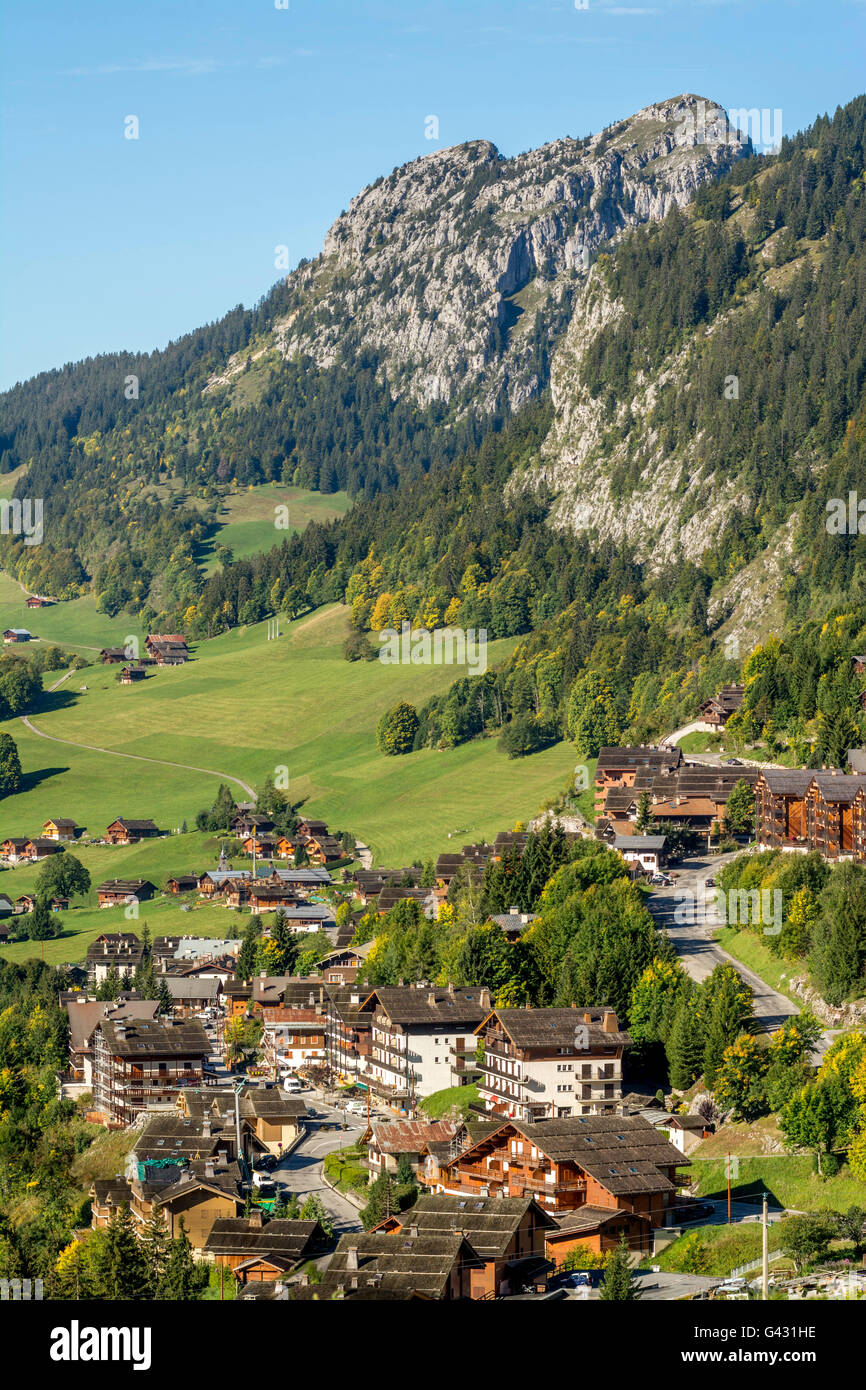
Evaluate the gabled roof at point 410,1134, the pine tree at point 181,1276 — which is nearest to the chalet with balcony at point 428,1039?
the gabled roof at point 410,1134

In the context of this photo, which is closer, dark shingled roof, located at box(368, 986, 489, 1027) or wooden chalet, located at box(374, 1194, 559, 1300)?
wooden chalet, located at box(374, 1194, 559, 1300)

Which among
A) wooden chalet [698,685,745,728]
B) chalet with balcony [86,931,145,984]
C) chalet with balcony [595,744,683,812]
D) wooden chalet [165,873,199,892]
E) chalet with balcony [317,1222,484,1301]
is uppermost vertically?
wooden chalet [698,685,745,728]

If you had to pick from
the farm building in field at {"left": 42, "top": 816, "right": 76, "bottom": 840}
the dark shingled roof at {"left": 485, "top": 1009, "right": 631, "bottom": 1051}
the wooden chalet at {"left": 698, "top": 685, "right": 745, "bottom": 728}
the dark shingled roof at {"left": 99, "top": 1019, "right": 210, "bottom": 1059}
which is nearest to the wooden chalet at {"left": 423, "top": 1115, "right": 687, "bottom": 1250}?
the dark shingled roof at {"left": 485, "top": 1009, "right": 631, "bottom": 1051}

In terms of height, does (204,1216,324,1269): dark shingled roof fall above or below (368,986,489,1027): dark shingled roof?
below

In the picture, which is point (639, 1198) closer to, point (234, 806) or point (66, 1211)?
point (66, 1211)

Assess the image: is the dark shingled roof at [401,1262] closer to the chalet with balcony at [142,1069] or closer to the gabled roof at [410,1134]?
the gabled roof at [410,1134]

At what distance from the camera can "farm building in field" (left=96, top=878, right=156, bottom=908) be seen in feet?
518

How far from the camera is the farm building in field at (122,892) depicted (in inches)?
6216

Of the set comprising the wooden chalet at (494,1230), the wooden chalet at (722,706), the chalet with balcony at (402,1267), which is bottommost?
the wooden chalet at (494,1230)

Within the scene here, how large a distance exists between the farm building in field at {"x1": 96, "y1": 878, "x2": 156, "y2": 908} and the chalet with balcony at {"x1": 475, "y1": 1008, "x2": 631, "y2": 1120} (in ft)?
278

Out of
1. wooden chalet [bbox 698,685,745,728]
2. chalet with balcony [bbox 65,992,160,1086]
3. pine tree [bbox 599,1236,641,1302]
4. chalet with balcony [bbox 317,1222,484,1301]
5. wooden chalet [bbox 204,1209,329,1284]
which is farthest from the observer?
wooden chalet [bbox 698,685,745,728]

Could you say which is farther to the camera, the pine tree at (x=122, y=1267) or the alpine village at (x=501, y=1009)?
the alpine village at (x=501, y=1009)

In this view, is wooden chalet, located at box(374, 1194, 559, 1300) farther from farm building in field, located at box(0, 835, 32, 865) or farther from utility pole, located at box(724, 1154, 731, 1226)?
farm building in field, located at box(0, 835, 32, 865)

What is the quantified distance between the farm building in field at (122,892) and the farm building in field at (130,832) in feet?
69.9
